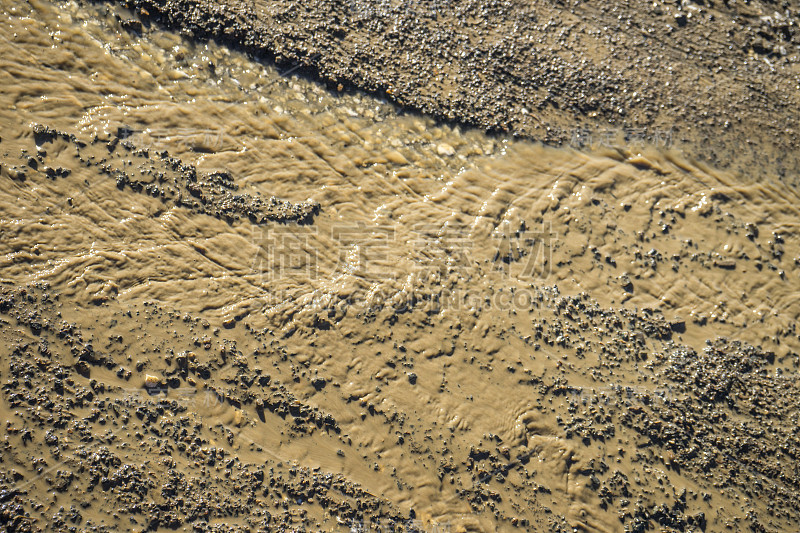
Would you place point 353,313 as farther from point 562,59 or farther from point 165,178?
point 562,59

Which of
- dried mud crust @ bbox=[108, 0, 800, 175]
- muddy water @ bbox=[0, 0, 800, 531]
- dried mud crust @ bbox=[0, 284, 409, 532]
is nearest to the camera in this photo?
dried mud crust @ bbox=[0, 284, 409, 532]

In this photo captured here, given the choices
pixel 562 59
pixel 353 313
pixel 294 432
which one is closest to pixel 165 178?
pixel 353 313

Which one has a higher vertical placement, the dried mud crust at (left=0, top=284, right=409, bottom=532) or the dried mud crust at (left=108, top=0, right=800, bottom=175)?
the dried mud crust at (left=108, top=0, right=800, bottom=175)

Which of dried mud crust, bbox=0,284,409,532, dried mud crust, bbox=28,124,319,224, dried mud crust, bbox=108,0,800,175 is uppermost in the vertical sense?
dried mud crust, bbox=108,0,800,175

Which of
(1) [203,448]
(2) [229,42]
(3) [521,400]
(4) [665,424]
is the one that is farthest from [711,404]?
(2) [229,42]

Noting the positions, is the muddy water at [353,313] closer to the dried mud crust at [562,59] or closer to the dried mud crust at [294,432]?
the dried mud crust at [294,432]

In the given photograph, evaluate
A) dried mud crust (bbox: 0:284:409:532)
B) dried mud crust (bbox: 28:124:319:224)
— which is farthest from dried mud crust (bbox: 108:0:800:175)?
dried mud crust (bbox: 0:284:409:532)

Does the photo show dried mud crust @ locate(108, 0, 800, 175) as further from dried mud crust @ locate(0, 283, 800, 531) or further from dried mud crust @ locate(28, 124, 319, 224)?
dried mud crust @ locate(0, 283, 800, 531)

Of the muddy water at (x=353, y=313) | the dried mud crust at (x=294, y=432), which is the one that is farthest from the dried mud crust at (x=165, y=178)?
the dried mud crust at (x=294, y=432)
